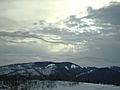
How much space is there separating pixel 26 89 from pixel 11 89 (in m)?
3.74

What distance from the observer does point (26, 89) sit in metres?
76.1

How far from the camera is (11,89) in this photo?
75.5 metres
